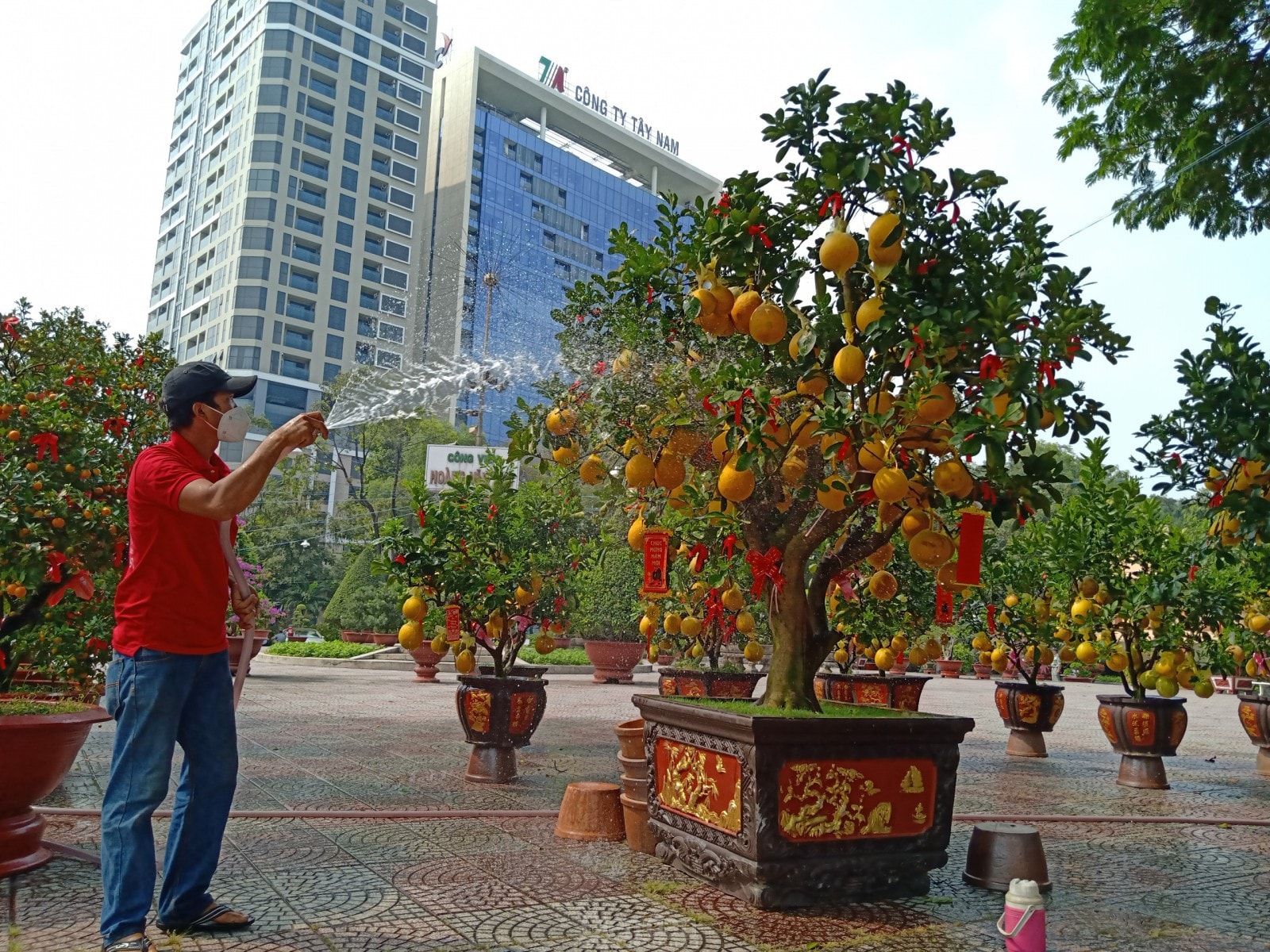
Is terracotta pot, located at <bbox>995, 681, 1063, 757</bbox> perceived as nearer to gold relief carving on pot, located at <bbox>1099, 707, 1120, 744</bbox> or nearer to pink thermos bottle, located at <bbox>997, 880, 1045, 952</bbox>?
gold relief carving on pot, located at <bbox>1099, 707, 1120, 744</bbox>

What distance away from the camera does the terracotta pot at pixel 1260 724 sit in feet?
32.2

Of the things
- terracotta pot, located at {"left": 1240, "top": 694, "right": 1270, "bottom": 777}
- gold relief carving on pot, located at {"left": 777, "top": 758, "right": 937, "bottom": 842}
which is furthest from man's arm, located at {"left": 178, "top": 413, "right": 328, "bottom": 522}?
terracotta pot, located at {"left": 1240, "top": 694, "right": 1270, "bottom": 777}

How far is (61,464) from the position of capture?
4840mm

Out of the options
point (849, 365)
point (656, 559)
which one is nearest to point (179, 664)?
point (849, 365)

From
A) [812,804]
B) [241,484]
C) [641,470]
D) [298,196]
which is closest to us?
[241,484]

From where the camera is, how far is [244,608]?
354 centimetres

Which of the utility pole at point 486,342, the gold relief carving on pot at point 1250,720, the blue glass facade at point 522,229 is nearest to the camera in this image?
the gold relief carving on pot at point 1250,720

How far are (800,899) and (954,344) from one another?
2.48 m

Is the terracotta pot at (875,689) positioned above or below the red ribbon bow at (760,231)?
below

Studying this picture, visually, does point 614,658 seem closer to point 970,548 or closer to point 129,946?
point 970,548

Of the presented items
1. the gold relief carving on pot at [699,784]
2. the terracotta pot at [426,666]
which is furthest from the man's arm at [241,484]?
the terracotta pot at [426,666]

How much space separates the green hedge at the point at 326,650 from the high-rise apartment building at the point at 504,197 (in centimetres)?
4025

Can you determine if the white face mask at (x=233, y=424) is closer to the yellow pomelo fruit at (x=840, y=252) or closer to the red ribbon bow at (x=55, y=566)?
the red ribbon bow at (x=55, y=566)

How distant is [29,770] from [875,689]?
30.1 feet
